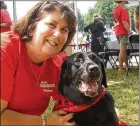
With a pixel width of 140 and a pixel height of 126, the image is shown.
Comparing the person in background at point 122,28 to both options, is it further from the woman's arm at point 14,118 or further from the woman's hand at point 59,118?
the woman's arm at point 14,118

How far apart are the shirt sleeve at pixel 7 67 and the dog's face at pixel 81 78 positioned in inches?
15.2

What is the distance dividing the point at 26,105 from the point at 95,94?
0.36 metres

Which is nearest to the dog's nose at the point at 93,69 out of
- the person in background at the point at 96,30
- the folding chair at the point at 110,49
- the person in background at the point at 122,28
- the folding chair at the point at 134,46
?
the person in background at the point at 122,28

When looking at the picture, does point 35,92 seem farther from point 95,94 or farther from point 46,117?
point 95,94

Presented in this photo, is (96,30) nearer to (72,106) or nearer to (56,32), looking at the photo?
(72,106)

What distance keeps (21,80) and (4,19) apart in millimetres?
707

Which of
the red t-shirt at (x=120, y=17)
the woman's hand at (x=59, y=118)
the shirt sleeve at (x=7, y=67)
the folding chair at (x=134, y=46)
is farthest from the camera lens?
the folding chair at (x=134, y=46)

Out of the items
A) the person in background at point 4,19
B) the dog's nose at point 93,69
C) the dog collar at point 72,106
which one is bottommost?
the dog collar at point 72,106

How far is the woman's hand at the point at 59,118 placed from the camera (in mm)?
1515

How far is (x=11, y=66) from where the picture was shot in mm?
1381

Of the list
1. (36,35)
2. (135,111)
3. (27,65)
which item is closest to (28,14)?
(36,35)

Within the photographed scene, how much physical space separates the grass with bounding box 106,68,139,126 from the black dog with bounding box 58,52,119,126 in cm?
92

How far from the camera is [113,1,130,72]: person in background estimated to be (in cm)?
399

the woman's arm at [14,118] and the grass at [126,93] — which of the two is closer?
the woman's arm at [14,118]
